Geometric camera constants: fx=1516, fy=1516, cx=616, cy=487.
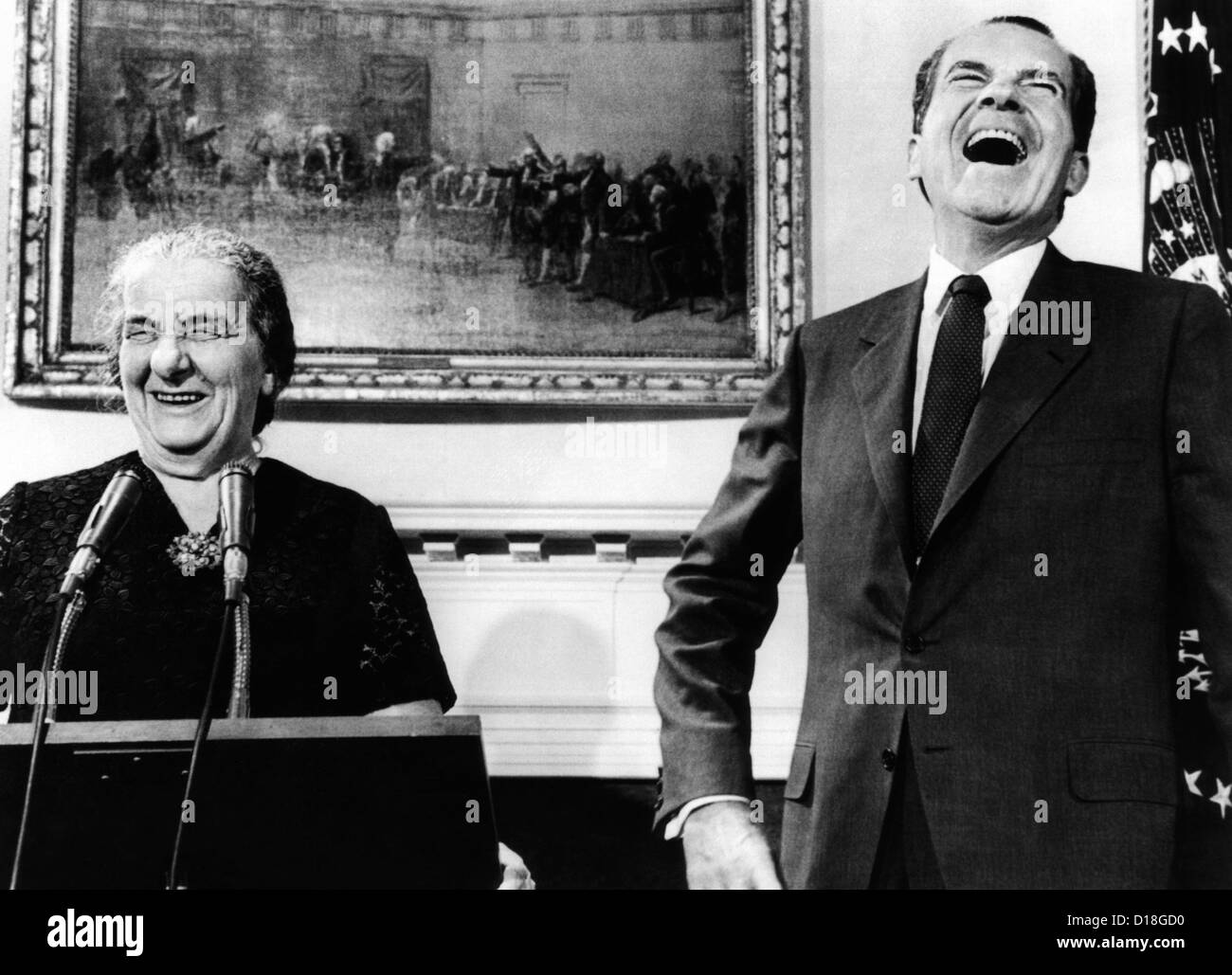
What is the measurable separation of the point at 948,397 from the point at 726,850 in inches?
26.4

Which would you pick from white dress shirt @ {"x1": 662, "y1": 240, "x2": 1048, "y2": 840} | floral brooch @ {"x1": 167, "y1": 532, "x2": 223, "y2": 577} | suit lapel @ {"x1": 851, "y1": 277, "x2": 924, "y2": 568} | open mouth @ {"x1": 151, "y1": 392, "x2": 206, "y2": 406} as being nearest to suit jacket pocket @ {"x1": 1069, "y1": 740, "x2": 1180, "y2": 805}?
suit lapel @ {"x1": 851, "y1": 277, "x2": 924, "y2": 568}

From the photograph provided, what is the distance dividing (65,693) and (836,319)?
51.5 inches

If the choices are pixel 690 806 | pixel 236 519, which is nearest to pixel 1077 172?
pixel 690 806

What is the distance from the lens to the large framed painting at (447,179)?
2857 millimetres

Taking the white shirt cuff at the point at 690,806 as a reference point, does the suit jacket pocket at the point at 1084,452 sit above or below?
above

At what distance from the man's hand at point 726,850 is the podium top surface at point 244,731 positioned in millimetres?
312

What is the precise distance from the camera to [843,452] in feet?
6.73

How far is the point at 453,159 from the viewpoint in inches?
115

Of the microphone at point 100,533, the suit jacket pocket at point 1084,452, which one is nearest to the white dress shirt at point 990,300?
the suit jacket pocket at point 1084,452

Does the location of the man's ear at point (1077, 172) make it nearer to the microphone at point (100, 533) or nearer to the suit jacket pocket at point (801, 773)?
the suit jacket pocket at point (801, 773)

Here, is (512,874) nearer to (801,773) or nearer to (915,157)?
(801,773)

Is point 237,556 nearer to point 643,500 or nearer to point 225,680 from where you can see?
point 225,680
